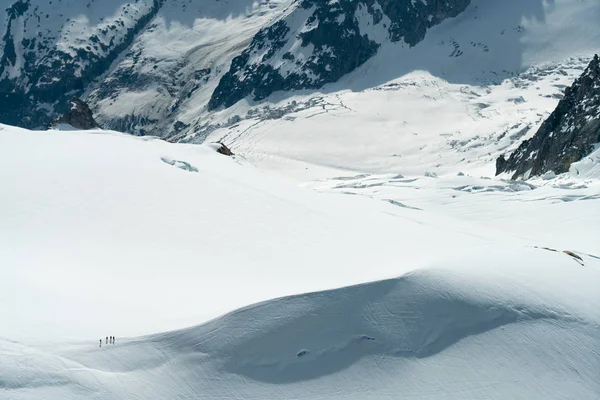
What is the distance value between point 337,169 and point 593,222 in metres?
73.3

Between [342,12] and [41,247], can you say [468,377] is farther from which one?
[342,12]

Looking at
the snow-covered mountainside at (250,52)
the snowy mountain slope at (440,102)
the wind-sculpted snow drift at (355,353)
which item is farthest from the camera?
the snow-covered mountainside at (250,52)

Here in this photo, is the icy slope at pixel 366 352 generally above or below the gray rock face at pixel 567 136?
above

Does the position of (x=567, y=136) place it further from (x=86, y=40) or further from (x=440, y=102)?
(x=86, y=40)

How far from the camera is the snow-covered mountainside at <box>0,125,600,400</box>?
15.9m

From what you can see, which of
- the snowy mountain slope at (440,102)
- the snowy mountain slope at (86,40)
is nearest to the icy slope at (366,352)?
the snowy mountain slope at (440,102)

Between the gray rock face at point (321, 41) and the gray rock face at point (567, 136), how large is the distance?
82839 millimetres

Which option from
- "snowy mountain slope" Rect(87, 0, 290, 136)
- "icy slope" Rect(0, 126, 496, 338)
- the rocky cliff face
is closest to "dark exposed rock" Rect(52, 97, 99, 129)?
"snowy mountain slope" Rect(87, 0, 290, 136)

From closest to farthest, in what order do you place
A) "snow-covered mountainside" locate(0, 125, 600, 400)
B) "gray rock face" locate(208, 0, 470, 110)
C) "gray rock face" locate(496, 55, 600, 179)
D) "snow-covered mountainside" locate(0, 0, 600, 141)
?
"snow-covered mountainside" locate(0, 125, 600, 400) → "gray rock face" locate(496, 55, 600, 179) → "snow-covered mountainside" locate(0, 0, 600, 141) → "gray rock face" locate(208, 0, 470, 110)

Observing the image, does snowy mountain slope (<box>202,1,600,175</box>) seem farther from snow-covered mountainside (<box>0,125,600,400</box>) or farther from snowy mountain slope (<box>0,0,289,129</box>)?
snow-covered mountainside (<box>0,125,600,400</box>)

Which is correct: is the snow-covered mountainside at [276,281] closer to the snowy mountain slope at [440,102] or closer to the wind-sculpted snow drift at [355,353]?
the wind-sculpted snow drift at [355,353]

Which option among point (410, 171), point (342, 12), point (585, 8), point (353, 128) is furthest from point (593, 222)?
point (342, 12)

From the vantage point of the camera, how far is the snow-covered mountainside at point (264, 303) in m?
15.9

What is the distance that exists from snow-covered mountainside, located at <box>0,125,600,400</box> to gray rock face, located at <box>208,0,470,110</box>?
425 feet
